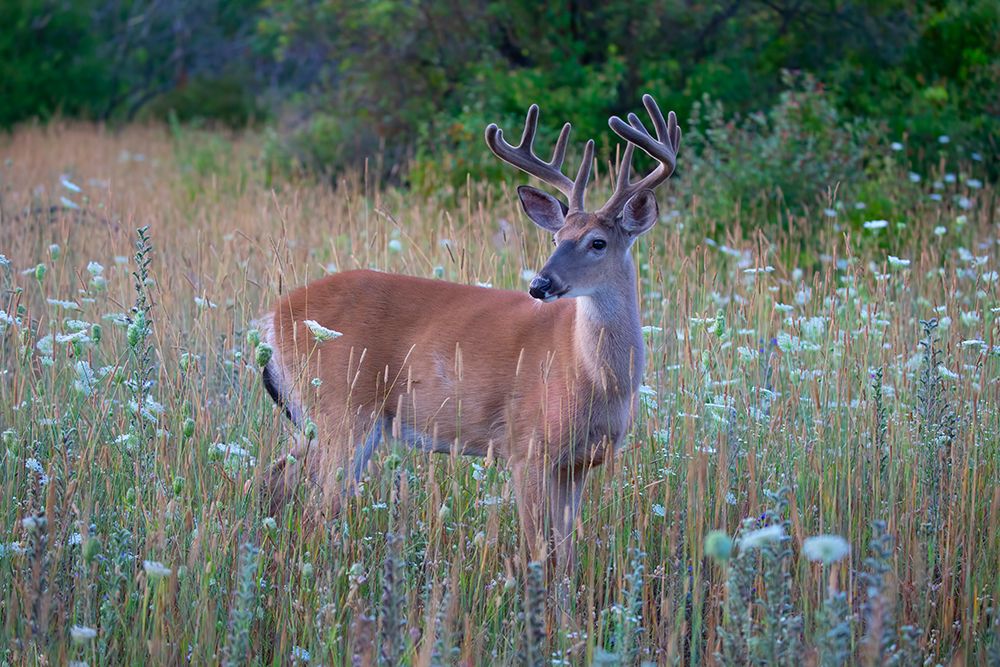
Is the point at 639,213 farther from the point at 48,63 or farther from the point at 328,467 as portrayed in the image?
the point at 48,63

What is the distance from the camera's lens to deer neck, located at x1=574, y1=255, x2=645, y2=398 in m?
3.77

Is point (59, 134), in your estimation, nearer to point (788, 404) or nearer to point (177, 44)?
point (177, 44)

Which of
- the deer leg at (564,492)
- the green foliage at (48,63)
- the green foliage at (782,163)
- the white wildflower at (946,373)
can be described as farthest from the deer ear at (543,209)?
the green foliage at (48,63)

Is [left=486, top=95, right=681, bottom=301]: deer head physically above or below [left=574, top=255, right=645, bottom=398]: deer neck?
above

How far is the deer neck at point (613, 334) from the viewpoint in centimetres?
377

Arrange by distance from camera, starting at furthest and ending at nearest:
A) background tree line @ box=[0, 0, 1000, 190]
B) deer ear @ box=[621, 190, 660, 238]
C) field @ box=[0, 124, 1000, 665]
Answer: background tree line @ box=[0, 0, 1000, 190] → deer ear @ box=[621, 190, 660, 238] → field @ box=[0, 124, 1000, 665]

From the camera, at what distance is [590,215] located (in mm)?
3906

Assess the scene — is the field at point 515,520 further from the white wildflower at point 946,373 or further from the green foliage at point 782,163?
the green foliage at point 782,163

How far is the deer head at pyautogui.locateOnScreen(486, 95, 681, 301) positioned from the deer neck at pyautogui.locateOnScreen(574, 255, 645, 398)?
3 centimetres

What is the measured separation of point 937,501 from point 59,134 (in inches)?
623

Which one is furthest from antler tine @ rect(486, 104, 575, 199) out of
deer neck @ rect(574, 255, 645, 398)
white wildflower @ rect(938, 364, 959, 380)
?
white wildflower @ rect(938, 364, 959, 380)

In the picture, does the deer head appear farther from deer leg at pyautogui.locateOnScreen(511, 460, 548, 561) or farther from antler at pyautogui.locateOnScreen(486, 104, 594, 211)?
deer leg at pyautogui.locateOnScreen(511, 460, 548, 561)

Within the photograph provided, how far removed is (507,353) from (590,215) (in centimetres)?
55

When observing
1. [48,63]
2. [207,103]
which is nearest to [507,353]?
[48,63]
